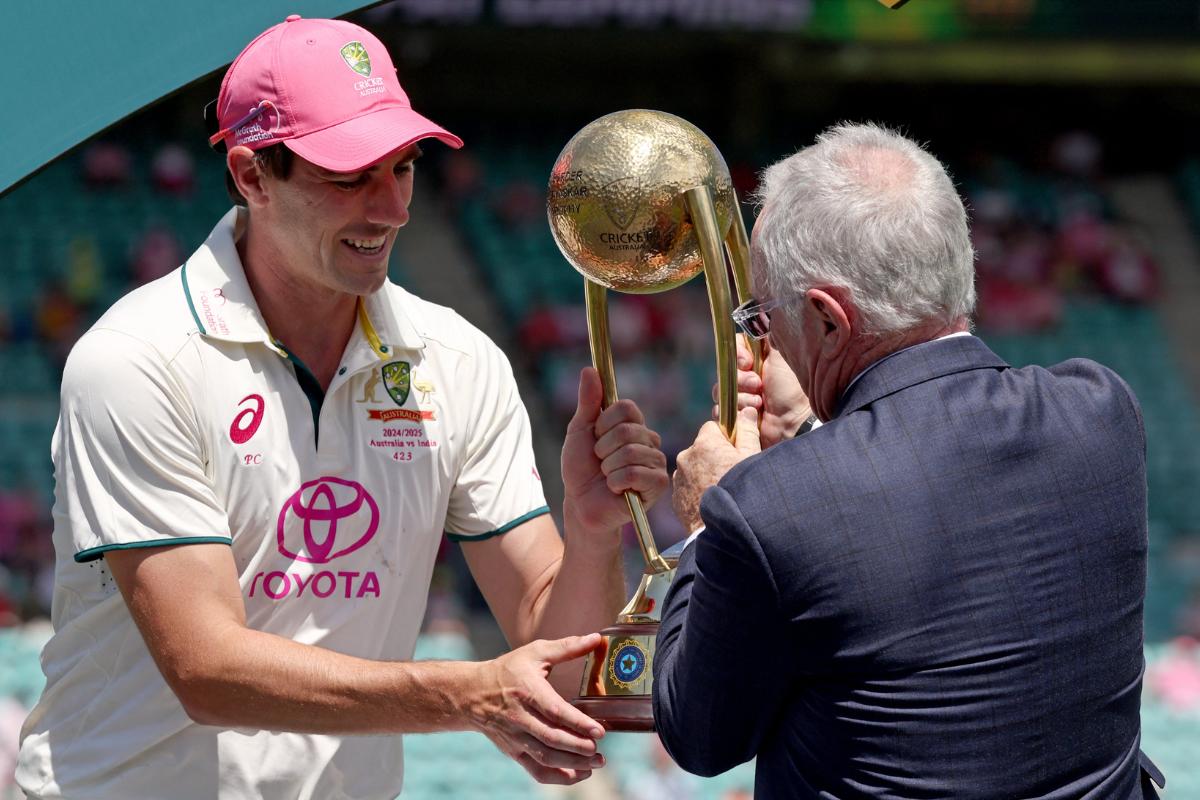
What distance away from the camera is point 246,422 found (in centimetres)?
218

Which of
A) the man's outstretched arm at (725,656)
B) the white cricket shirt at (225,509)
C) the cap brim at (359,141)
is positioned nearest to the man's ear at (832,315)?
the man's outstretched arm at (725,656)

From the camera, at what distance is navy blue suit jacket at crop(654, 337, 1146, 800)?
5.42ft

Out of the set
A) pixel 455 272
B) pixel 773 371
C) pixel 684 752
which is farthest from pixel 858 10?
pixel 684 752

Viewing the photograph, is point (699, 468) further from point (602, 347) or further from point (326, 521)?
point (326, 521)

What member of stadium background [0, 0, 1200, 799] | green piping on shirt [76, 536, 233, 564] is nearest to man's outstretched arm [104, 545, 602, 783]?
green piping on shirt [76, 536, 233, 564]

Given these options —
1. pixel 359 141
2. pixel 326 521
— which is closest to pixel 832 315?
pixel 359 141

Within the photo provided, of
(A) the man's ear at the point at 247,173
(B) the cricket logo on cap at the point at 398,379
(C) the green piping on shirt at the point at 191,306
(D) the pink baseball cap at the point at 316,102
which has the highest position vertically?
(D) the pink baseball cap at the point at 316,102

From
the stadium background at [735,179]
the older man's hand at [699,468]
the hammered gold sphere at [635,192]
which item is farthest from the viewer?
the stadium background at [735,179]

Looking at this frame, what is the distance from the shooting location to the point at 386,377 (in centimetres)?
234

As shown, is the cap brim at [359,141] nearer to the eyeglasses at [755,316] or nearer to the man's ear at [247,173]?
the man's ear at [247,173]

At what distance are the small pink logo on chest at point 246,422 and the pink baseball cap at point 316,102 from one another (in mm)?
361

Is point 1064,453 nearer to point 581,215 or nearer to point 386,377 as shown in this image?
point 581,215

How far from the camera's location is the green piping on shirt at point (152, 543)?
2.03 metres

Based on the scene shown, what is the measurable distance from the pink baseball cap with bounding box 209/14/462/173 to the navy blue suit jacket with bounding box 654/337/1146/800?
2.53 ft
